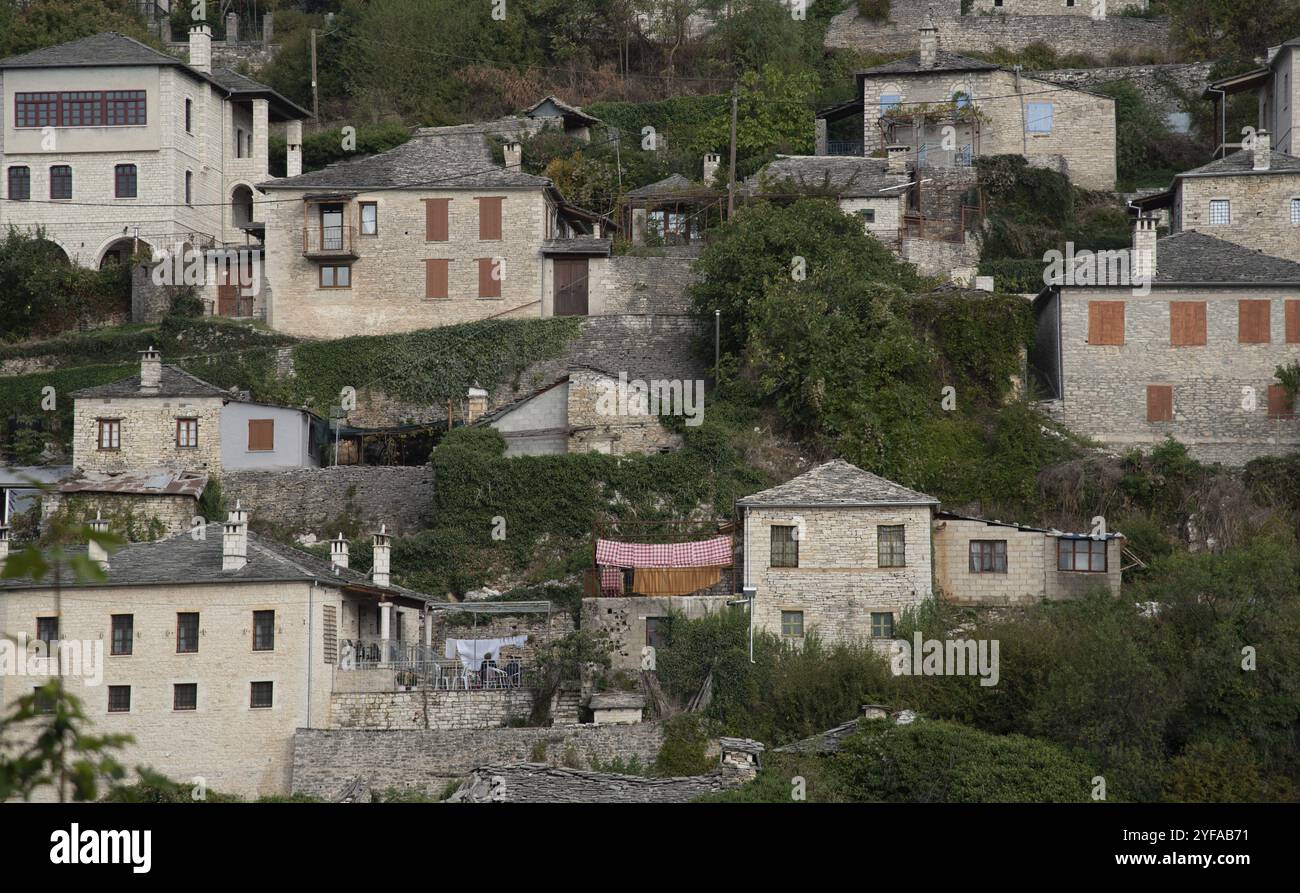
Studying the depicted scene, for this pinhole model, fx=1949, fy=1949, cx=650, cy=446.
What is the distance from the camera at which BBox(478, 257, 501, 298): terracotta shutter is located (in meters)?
53.4

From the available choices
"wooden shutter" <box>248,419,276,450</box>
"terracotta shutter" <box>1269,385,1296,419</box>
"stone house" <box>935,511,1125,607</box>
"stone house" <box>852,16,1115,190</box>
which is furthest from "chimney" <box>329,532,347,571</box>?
"stone house" <box>852,16,1115,190</box>

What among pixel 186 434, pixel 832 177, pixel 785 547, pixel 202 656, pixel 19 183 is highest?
pixel 19 183


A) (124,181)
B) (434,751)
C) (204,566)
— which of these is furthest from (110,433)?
(124,181)

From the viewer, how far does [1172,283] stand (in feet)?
150

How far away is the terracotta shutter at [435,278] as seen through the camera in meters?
53.4

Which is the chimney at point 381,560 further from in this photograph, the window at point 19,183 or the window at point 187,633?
the window at point 19,183

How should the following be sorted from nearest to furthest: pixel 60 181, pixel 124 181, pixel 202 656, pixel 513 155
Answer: pixel 202 656 < pixel 513 155 < pixel 60 181 < pixel 124 181

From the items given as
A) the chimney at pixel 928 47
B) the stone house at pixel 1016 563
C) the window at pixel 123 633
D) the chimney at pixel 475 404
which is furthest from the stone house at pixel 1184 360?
the window at pixel 123 633

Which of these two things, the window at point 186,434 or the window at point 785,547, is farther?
the window at point 186,434

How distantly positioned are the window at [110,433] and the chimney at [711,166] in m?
20.5

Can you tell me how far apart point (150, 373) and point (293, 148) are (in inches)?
560

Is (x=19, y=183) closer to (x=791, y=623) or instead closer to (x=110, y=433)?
(x=110, y=433)

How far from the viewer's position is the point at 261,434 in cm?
4738
